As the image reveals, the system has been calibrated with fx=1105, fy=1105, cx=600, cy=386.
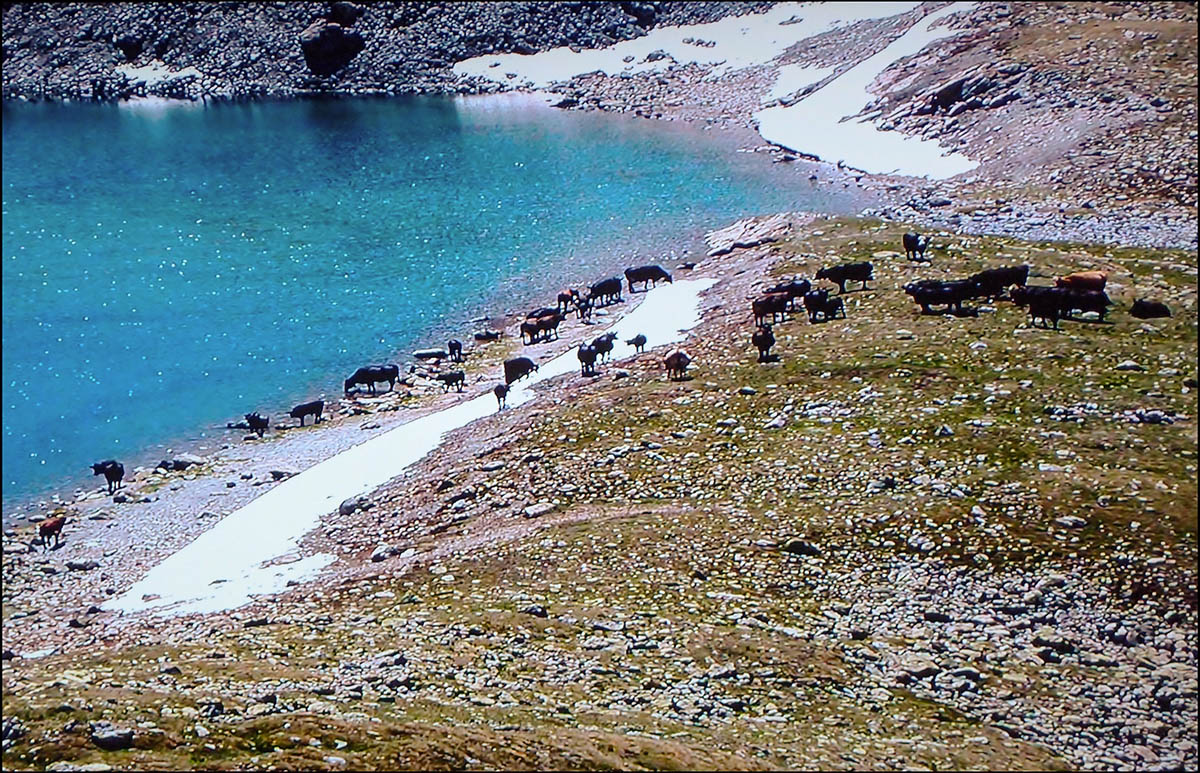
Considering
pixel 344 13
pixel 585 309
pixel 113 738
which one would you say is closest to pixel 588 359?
pixel 585 309

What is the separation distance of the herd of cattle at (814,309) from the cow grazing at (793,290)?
40 mm

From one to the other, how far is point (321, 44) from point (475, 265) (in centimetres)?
8832

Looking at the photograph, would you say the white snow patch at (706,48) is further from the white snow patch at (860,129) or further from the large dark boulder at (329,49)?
the white snow patch at (860,129)

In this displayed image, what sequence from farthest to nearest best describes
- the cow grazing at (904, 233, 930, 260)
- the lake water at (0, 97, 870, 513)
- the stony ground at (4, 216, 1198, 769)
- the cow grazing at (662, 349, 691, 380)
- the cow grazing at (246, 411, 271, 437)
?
the lake water at (0, 97, 870, 513), the cow grazing at (904, 233, 930, 260), the cow grazing at (246, 411, 271, 437), the cow grazing at (662, 349, 691, 380), the stony ground at (4, 216, 1198, 769)

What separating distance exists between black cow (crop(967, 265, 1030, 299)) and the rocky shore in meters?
1.16

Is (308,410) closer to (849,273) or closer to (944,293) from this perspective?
(849,273)

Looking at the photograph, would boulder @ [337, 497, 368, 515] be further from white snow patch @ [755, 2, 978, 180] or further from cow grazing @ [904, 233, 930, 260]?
white snow patch @ [755, 2, 978, 180]

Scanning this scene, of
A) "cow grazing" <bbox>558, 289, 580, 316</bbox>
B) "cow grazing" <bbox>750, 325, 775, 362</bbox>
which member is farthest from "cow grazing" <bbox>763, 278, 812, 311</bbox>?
"cow grazing" <bbox>558, 289, 580, 316</bbox>

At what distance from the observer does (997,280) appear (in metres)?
41.1

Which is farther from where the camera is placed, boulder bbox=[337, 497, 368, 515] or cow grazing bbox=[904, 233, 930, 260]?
cow grazing bbox=[904, 233, 930, 260]

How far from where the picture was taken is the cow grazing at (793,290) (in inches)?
1761

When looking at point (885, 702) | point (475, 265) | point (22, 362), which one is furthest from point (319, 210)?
point (885, 702)

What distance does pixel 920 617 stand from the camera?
23.7m

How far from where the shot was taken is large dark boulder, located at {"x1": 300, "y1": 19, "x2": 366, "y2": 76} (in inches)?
5625
